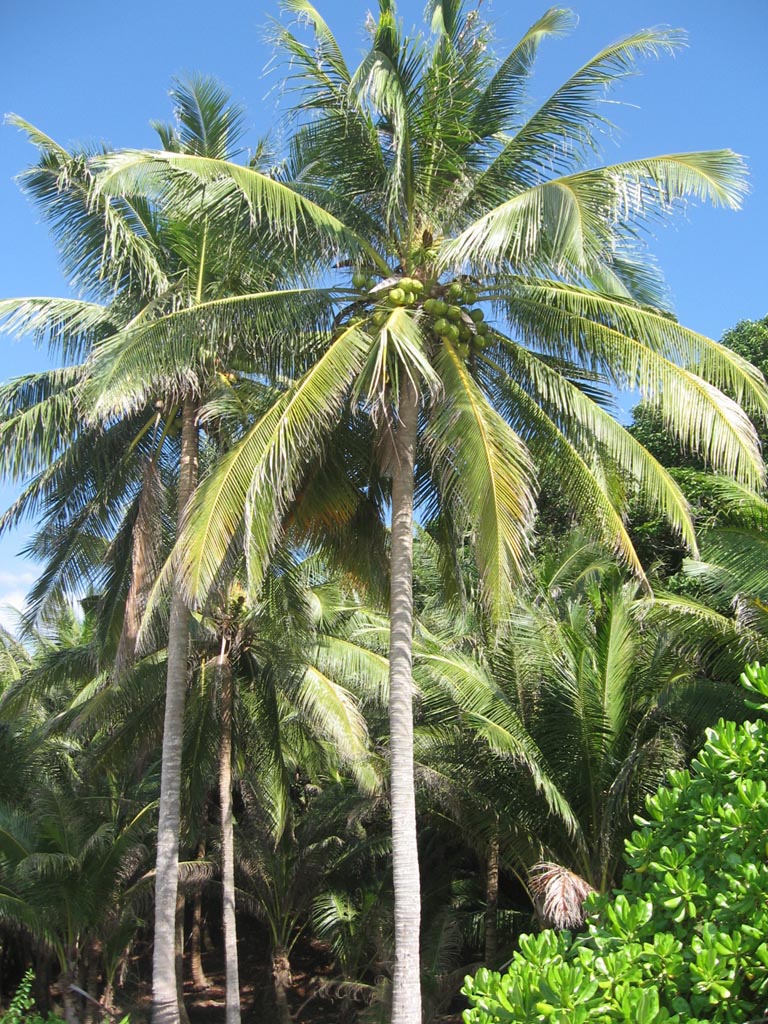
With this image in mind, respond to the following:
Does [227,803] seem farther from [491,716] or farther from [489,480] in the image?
[489,480]

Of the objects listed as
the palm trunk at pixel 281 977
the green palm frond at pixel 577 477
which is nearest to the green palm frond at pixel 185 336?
the green palm frond at pixel 577 477

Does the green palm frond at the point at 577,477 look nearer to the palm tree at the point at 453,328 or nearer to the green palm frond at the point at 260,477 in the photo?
the palm tree at the point at 453,328

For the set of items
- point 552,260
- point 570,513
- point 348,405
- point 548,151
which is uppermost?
point 548,151

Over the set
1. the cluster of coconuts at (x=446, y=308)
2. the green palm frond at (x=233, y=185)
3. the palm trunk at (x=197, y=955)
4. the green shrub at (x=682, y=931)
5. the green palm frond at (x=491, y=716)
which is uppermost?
the green palm frond at (x=233, y=185)

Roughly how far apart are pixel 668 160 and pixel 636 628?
572 centimetres

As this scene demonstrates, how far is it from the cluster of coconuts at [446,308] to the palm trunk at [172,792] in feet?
11.9

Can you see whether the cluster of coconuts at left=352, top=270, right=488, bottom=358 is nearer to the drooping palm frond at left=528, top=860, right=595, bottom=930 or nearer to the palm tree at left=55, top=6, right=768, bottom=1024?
the palm tree at left=55, top=6, right=768, bottom=1024

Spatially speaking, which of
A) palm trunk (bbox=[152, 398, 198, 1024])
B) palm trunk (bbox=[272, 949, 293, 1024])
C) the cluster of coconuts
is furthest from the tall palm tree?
palm trunk (bbox=[272, 949, 293, 1024])

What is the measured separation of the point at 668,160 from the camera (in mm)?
8703

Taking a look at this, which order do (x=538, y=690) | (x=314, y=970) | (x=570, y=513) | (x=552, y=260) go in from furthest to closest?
1. (x=314, y=970)
2. (x=538, y=690)
3. (x=570, y=513)
4. (x=552, y=260)

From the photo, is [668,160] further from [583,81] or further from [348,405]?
[348,405]

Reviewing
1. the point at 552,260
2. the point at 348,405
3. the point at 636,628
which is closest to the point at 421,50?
the point at 552,260

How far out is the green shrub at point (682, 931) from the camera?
11.0 ft

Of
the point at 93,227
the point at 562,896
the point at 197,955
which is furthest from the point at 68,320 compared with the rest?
the point at 197,955
